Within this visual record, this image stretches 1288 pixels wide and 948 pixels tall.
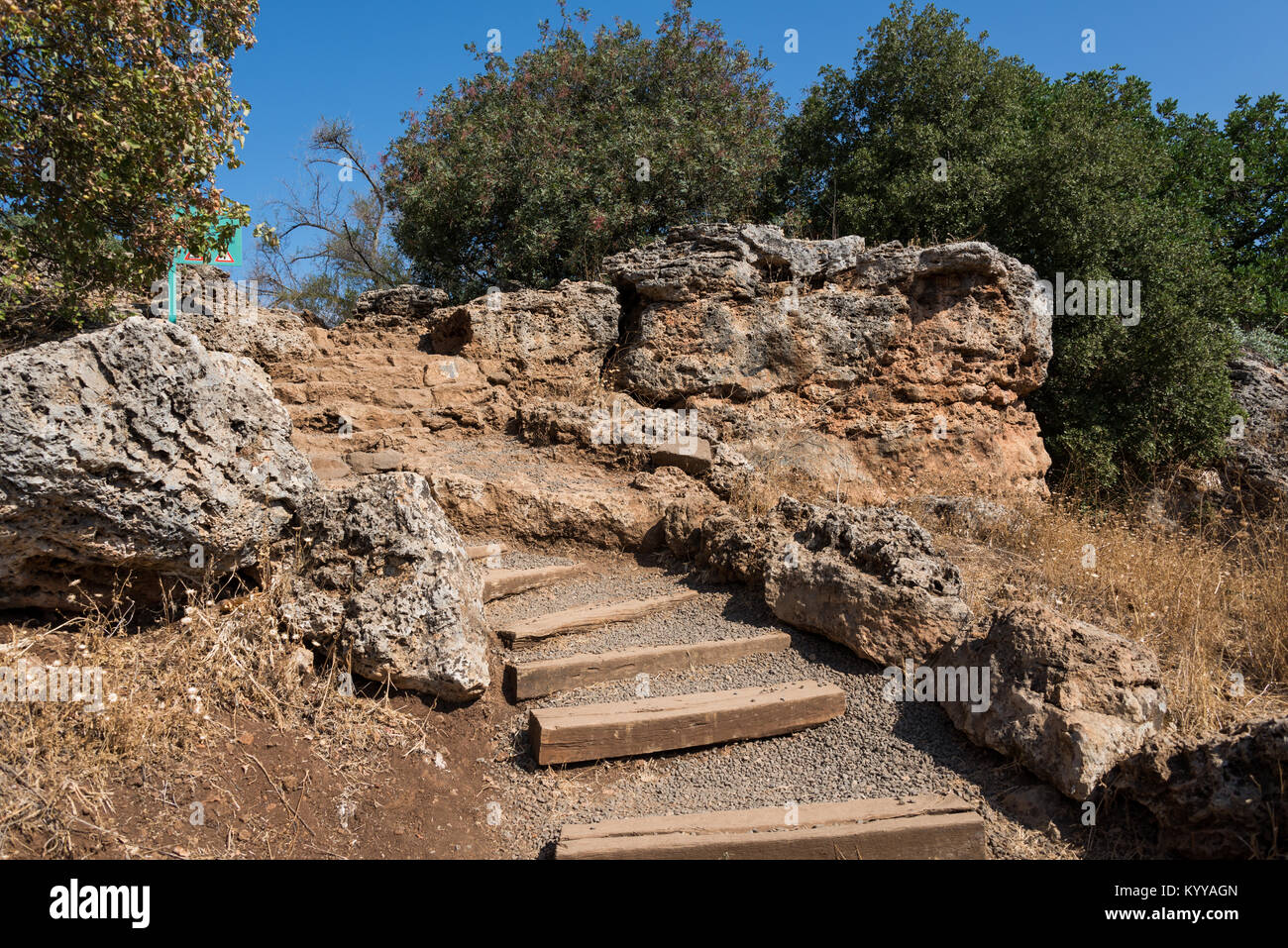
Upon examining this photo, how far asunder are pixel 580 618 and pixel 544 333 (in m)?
3.96

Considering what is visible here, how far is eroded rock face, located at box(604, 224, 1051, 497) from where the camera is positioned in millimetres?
7621

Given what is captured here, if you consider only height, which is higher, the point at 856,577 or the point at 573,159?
the point at 573,159

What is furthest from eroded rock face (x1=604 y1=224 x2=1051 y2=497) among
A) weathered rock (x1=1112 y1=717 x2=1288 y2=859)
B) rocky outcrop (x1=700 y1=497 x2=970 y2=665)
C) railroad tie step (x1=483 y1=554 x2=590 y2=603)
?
weathered rock (x1=1112 y1=717 x2=1288 y2=859)

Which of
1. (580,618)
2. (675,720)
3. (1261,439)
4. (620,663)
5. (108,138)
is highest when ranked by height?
(108,138)

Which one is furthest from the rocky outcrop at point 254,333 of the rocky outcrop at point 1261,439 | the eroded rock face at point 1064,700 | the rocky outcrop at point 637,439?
the rocky outcrop at point 1261,439

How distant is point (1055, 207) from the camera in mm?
9023

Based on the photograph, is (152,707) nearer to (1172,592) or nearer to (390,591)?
(390,591)

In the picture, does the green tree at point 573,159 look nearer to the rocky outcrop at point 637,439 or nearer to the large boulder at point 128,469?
the rocky outcrop at point 637,439

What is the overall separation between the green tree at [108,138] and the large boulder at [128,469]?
2.76 meters

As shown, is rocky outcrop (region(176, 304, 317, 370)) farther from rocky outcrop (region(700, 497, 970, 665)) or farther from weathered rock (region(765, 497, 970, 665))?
weathered rock (region(765, 497, 970, 665))

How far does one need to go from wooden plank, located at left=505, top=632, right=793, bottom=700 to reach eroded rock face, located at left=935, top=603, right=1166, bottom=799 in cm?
117

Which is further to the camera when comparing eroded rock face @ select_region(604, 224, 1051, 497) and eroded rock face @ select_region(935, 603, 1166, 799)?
eroded rock face @ select_region(604, 224, 1051, 497)

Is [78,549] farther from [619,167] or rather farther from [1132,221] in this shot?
[1132,221]

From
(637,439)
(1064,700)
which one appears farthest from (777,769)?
(637,439)
